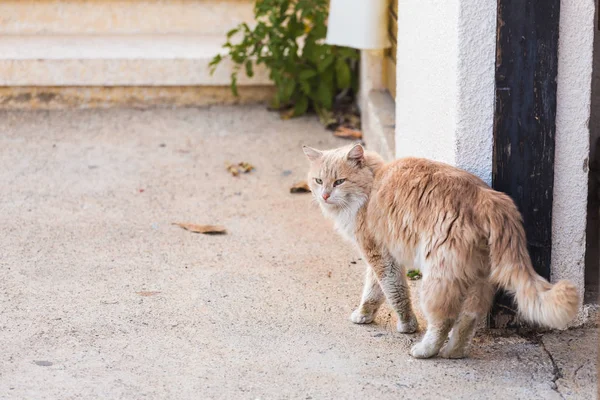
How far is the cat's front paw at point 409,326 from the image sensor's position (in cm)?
393

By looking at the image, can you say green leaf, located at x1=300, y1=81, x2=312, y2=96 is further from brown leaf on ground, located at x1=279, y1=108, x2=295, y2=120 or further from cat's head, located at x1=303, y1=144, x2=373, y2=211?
cat's head, located at x1=303, y1=144, x2=373, y2=211

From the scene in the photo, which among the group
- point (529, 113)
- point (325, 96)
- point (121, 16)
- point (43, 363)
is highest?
point (121, 16)

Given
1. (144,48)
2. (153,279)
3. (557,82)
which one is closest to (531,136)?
(557,82)

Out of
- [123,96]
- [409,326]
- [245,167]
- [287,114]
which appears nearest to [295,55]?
[287,114]

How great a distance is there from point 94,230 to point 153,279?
802mm

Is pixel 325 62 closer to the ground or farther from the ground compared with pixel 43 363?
farther from the ground

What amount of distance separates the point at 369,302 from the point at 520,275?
0.85m

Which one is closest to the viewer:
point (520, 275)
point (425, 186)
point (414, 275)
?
point (520, 275)

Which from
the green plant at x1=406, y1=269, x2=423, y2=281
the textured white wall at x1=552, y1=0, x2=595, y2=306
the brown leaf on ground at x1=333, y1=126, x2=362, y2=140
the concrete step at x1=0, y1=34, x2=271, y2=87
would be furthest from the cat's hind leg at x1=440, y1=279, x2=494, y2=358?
the concrete step at x1=0, y1=34, x2=271, y2=87

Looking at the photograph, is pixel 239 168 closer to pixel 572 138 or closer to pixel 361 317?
pixel 361 317

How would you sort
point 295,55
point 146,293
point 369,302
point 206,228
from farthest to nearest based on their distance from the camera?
1. point 295,55
2. point 206,228
3. point 146,293
4. point 369,302

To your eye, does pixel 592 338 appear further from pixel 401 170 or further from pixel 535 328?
pixel 401 170

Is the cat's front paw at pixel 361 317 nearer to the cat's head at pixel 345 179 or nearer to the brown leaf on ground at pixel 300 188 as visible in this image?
the cat's head at pixel 345 179

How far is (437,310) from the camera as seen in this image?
139 inches
